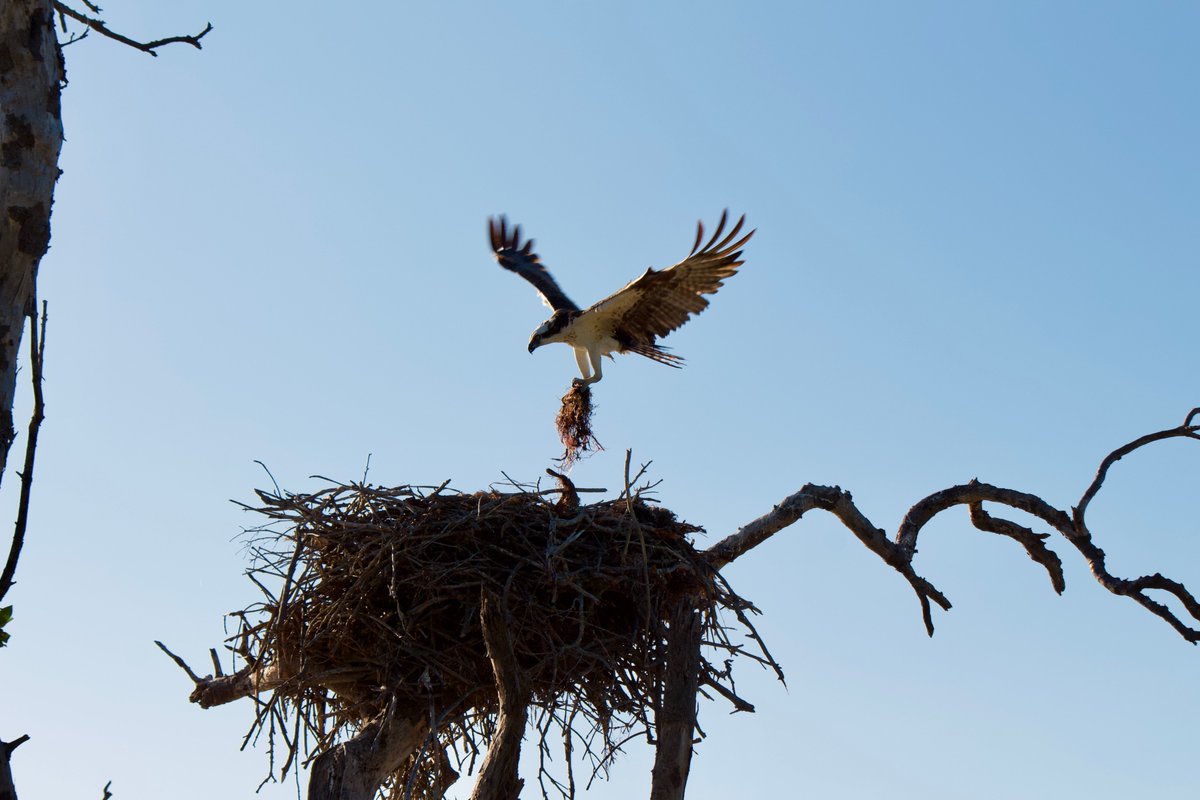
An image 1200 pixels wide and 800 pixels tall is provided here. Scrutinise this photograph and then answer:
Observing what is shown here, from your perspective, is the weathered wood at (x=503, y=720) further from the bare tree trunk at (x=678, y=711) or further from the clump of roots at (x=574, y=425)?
the clump of roots at (x=574, y=425)

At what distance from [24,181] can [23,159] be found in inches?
1.7

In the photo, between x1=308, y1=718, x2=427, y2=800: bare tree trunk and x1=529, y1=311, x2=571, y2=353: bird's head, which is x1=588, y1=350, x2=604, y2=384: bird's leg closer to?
x1=529, y1=311, x2=571, y2=353: bird's head

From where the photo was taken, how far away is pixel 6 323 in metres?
2.50

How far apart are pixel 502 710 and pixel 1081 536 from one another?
409cm

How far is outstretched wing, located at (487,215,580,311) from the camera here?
10.6 m

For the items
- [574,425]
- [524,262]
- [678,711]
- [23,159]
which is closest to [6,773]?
[23,159]

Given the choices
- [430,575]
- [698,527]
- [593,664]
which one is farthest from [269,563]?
[698,527]

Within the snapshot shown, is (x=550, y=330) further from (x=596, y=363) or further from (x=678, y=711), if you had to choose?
(x=678, y=711)

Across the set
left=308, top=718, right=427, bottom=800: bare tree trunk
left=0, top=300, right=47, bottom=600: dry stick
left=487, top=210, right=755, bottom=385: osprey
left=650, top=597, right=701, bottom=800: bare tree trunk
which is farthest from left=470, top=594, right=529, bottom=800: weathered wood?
left=487, top=210, right=755, bottom=385: osprey

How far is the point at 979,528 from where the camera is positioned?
8.02 m

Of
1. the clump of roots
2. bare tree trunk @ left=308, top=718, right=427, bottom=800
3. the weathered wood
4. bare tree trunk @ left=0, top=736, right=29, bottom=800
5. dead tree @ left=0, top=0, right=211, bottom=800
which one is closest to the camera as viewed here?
bare tree trunk @ left=0, top=736, right=29, bottom=800

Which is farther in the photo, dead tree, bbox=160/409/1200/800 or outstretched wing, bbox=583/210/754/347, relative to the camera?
outstretched wing, bbox=583/210/754/347

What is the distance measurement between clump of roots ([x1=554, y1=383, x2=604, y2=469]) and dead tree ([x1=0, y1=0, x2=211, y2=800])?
5.84 meters

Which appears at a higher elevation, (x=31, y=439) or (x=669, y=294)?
(x=669, y=294)
